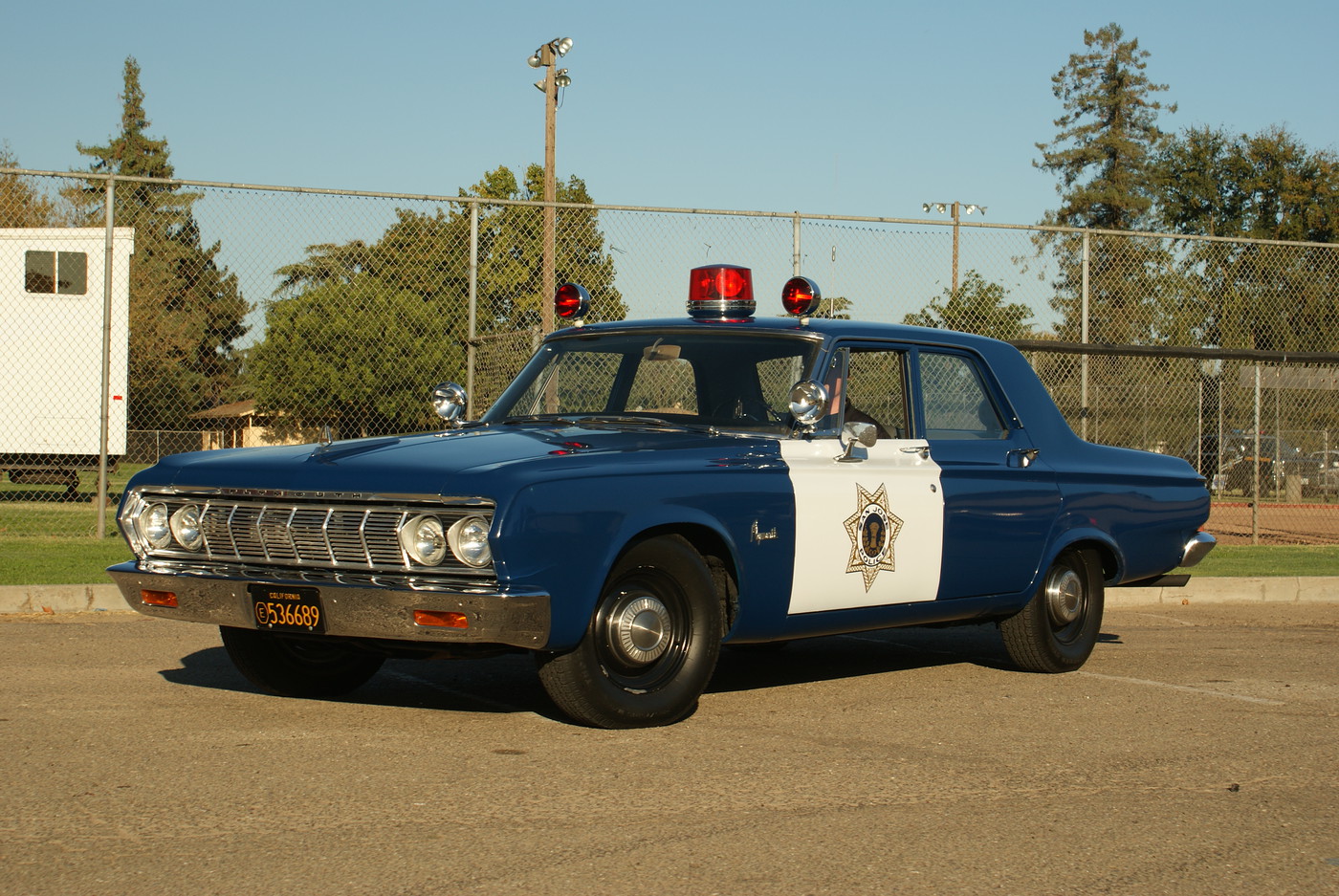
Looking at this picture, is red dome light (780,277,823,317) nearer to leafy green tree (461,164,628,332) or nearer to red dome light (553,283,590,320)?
red dome light (553,283,590,320)

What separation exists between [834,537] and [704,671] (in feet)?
2.90

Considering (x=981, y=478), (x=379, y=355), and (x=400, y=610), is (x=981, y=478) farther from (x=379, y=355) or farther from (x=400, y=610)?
(x=379, y=355)

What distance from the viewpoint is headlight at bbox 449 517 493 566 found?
5.38 m

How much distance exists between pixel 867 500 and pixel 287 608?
8.37 feet

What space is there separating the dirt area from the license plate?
13909mm

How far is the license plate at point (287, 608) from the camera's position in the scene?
18.4 ft

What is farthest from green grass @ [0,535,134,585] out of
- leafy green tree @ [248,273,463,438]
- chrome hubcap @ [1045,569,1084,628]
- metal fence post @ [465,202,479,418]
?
chrome hubcap @ [1045,569,1084,628]

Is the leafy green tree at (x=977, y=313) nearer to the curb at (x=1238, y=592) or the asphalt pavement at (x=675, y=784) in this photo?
the curb at (x=1238, y=592)

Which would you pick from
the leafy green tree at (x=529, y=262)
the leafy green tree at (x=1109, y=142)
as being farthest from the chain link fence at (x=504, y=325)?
the leafy green tree at (x=1109, y=142)

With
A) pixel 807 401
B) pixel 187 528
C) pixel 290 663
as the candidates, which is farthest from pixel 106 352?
pixel 807 401

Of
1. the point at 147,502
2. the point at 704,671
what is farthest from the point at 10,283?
the point at 704,671

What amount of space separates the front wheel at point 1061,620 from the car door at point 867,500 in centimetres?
100

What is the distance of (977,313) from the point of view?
564 inches

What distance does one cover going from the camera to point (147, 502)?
6.23 meters
